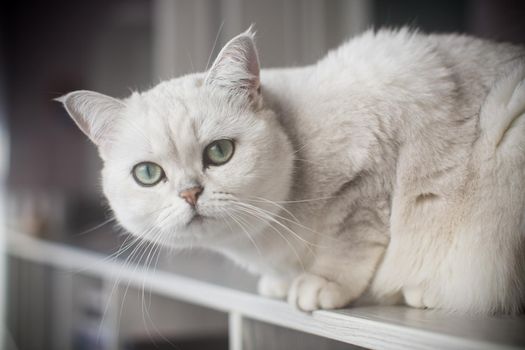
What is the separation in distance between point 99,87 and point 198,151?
2.54 feet

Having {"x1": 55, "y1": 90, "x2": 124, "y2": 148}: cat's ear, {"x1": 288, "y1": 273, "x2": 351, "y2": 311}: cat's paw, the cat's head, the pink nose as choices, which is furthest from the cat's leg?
{"x1": 55, "y1": 90, "x2": 124, "y2": 148}: cat's ear

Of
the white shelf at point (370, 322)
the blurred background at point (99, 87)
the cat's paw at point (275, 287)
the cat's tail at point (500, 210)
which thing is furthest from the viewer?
the blurred background at point (99, 87)

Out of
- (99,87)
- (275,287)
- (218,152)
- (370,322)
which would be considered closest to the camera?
(370,322)

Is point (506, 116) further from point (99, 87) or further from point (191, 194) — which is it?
point (99, 87)

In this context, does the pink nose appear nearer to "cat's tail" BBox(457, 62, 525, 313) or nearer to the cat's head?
the cat's head

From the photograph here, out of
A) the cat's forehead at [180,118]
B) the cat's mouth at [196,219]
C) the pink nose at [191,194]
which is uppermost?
the cat's forehead at [180,118]

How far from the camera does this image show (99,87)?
4.87 ft

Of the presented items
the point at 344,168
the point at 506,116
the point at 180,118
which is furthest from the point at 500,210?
the point at 180,118

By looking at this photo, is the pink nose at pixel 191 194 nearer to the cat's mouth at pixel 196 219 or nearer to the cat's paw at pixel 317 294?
the cat's mouth at pixel 196 219

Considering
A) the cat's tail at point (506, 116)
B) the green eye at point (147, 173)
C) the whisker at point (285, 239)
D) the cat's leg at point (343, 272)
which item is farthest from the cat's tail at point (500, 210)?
the green eye at point (147, 173)

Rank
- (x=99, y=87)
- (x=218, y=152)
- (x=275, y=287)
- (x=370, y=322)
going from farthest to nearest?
(x=99, y=87), (x=275, y=287), (x=218, y=152), (x=370, y=322)

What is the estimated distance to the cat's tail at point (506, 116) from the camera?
2.60ft

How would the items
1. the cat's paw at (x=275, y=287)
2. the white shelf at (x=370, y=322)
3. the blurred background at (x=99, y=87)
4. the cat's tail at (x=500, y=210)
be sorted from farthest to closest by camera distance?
the blurred background at (x=99, y=87)
the cat's paw at (x=275, y=287)
the cat's tail at (x=500, y=210)
the white shelf at (x=370, y=322)

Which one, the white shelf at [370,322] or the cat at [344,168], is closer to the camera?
the white shelf at [370,322]
